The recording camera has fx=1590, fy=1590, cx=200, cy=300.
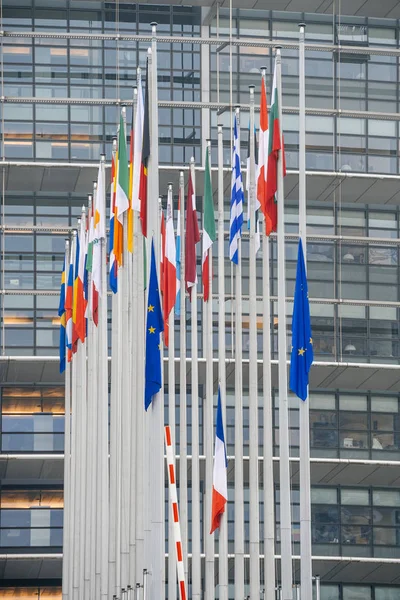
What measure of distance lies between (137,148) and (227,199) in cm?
2920

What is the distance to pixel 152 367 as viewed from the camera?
3025cm

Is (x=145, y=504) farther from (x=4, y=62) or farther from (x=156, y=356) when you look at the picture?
(x=4, y=62)

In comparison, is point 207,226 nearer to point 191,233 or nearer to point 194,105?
point 191,233

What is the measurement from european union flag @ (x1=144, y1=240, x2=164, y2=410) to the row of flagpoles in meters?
0.03

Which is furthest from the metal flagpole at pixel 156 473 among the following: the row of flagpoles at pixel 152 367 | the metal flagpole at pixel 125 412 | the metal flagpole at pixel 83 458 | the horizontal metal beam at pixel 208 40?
the horizontal metal beam at pixel 208 40

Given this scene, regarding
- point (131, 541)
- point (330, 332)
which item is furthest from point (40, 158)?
point (131, 541)

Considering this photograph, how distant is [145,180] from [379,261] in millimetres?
30231

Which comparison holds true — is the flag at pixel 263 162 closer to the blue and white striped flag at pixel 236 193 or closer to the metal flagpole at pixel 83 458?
the blue and white striped flag at pixel 236 193

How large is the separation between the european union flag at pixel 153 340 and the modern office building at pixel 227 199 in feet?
90.9

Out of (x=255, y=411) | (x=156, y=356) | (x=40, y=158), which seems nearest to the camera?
(x=156, y=356)

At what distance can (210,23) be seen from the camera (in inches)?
2410

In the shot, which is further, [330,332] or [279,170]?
[330,332]

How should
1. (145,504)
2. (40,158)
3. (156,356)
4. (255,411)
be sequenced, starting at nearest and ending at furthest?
(156,356), (145,504), (255,411), (40,158)

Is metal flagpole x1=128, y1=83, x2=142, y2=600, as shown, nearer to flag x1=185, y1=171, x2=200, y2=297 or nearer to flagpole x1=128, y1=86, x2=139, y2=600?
flagpole x1=128, y1=86, x2=139, y2=600
